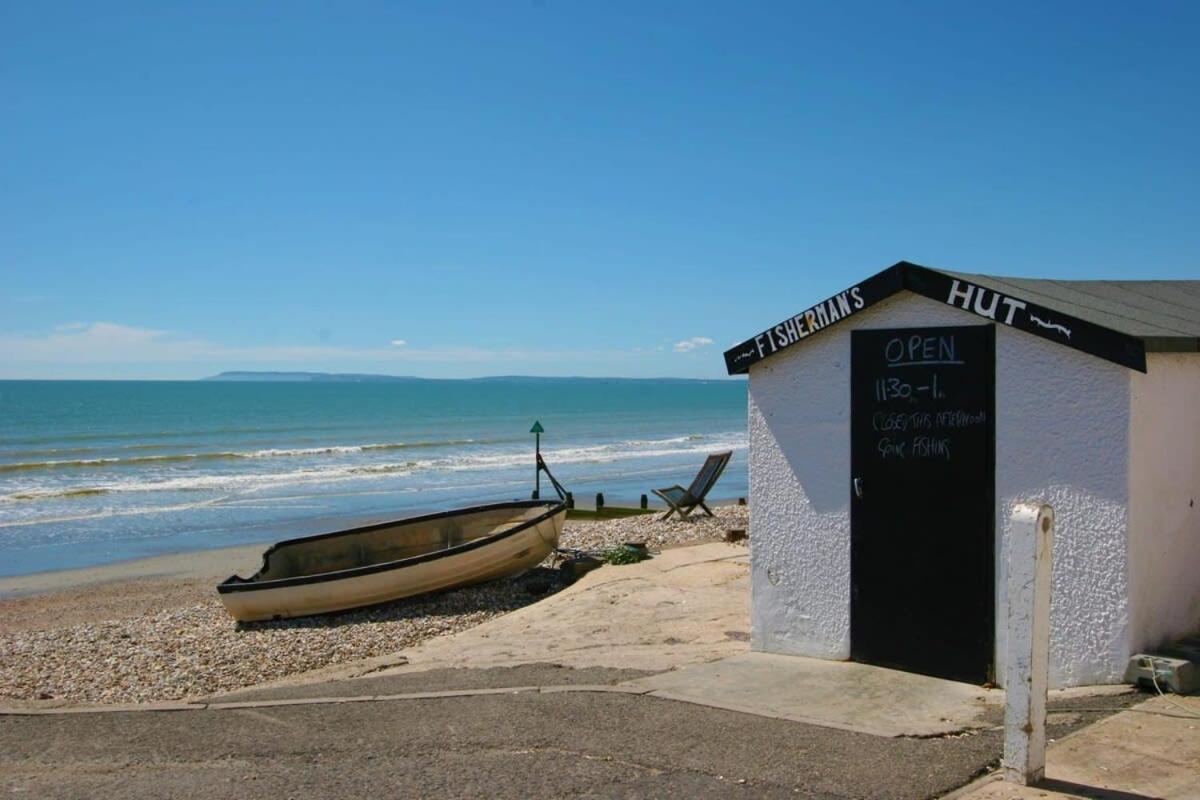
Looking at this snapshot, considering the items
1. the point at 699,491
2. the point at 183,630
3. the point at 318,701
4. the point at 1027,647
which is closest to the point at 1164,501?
the point at 1027,647

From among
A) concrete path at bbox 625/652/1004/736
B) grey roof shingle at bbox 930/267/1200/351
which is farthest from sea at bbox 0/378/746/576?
grey roof shingle at bbox 930/267/1200/351

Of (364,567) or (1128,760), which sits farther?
(364,567)

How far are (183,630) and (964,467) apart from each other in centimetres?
1016

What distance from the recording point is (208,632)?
13312 mm

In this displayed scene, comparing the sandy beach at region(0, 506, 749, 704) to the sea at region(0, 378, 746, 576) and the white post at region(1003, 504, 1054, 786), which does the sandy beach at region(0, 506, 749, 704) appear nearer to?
the sea at region(0, 378, 746, 576)

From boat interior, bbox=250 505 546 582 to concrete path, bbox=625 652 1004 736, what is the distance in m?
7.49

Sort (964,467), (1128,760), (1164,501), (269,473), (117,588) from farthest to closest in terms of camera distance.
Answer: (269,473) < (117,588) < (964,467) < (1164,501) < (1128,760)

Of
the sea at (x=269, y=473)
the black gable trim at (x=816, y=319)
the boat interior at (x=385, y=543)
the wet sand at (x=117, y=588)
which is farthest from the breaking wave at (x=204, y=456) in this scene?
the black gable trim at (x=816, y=319)

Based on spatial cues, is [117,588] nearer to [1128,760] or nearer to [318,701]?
Answer: [318,701]

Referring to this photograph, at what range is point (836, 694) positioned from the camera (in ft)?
23.4

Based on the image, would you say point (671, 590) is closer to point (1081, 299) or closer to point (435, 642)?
point (435, 642)

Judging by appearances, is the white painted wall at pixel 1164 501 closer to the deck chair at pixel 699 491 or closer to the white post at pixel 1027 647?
the white post at pixel 1027 647

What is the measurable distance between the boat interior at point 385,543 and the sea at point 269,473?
29.5ft

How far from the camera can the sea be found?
2659cm
